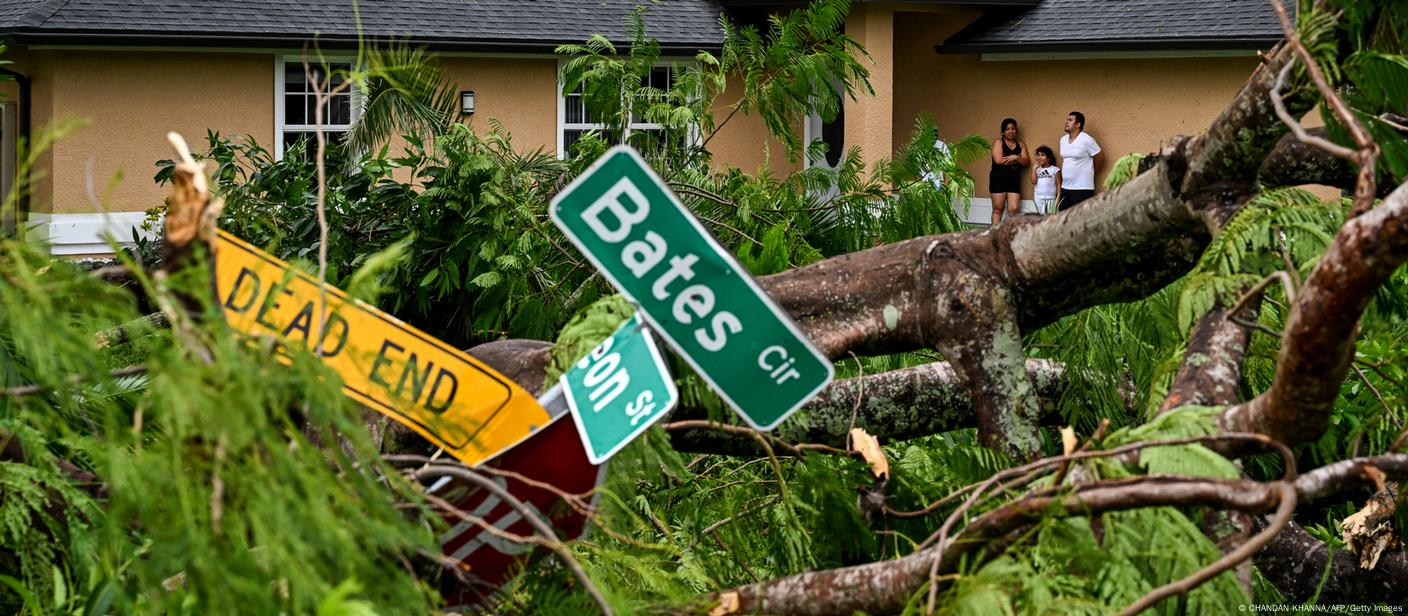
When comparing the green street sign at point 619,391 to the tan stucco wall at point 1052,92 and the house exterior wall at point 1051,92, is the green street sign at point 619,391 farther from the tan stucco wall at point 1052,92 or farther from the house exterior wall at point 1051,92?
the house exterior wall at point 1051,92

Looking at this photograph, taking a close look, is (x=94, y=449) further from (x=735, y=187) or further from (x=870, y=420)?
(x=735, y=187)

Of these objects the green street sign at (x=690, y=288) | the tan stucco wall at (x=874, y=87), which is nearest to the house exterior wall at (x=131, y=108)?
the tan stucco wall at (x=874, y=87)

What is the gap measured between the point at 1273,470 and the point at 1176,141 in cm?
272

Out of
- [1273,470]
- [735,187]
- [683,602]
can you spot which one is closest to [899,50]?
[735,187]

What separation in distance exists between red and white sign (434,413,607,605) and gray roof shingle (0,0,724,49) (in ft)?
33.8

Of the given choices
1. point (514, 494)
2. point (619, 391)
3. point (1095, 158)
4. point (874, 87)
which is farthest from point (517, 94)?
point (619, 391)

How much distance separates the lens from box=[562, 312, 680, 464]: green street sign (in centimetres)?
238

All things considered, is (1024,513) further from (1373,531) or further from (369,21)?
(369,21)

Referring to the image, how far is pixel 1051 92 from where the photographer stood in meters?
17.5

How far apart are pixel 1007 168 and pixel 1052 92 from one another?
42.5 inches

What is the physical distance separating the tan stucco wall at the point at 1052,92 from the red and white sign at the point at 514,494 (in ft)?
43.0

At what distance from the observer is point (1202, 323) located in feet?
9.82

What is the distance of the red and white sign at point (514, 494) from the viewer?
248cm

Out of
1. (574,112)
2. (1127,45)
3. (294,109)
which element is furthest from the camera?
(574,112)
